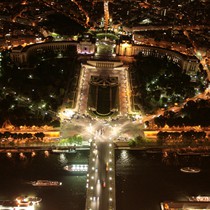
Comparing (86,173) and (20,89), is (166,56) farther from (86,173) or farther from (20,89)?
(86,173)

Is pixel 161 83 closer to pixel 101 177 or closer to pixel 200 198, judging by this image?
pixel 101 177

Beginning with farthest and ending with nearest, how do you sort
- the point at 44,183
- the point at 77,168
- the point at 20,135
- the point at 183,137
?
the point at 183,137 < the point at 20,135 < the point at 77,168 < the point at 44,183

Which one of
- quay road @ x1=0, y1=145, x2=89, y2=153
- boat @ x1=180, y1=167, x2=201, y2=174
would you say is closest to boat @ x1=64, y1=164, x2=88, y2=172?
quay road @ x1=0, y1=145, x2=89, y2=153

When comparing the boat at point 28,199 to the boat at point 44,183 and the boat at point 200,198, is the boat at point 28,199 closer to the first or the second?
the boat at point 44,183

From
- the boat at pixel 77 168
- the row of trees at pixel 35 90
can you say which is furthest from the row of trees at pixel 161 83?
the boat at pixel 77 168

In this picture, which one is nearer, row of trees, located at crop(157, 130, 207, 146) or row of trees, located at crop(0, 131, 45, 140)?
row of trees, located at crop(0, 131, 45, 140)

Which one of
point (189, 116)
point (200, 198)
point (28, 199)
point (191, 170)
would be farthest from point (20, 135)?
point (189, 116)

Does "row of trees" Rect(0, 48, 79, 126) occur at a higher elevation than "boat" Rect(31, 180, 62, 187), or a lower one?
higher

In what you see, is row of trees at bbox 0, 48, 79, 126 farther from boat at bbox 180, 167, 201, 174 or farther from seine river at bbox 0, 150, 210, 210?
boat at bbox 180, 167, 201, 174
